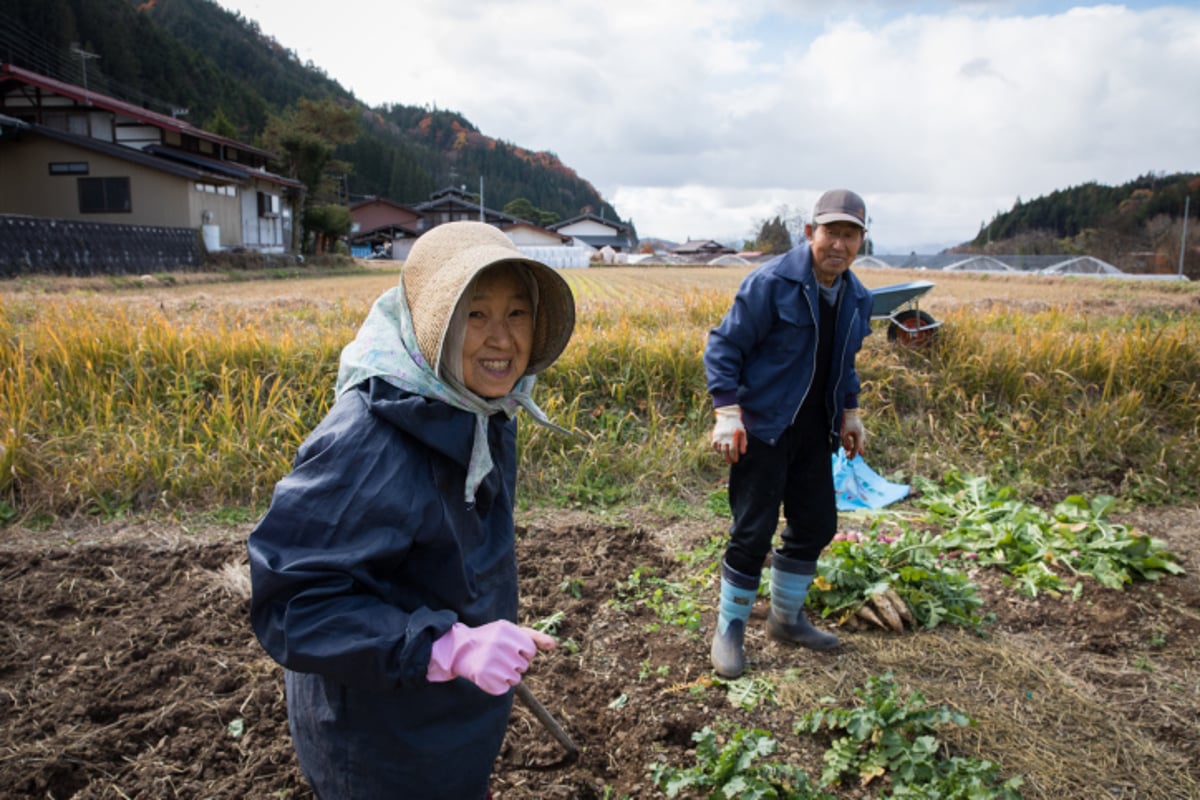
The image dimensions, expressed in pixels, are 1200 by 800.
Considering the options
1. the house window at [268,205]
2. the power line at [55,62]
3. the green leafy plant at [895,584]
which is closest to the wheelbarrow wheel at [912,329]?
the green leafy plant at [895,584]

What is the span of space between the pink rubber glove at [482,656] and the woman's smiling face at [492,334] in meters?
0.43

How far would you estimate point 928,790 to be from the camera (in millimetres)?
1908

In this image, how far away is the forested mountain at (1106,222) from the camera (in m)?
50.5

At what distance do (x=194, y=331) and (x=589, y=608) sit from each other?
4.04 m

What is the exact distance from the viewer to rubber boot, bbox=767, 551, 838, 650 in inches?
105

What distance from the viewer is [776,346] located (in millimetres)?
2523

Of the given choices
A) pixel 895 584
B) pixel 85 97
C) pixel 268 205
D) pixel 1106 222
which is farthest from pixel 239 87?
pixel 1106 222

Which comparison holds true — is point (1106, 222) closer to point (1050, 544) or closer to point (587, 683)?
point (1050, 544)

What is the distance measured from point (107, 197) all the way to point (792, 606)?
26.0 metres

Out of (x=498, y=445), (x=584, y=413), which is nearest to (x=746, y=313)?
(x=498, y=445)

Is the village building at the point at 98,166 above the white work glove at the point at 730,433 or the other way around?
above

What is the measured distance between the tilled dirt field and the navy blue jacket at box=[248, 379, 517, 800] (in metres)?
0.87

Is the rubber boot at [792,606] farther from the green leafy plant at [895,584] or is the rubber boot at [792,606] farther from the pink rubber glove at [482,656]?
the pink rubber glove at [482,656]

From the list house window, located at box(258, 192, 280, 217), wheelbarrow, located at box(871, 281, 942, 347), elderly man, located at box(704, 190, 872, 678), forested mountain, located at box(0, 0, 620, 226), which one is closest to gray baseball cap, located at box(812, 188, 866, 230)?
elderly man, located at box(704, 190, 872, 678)
